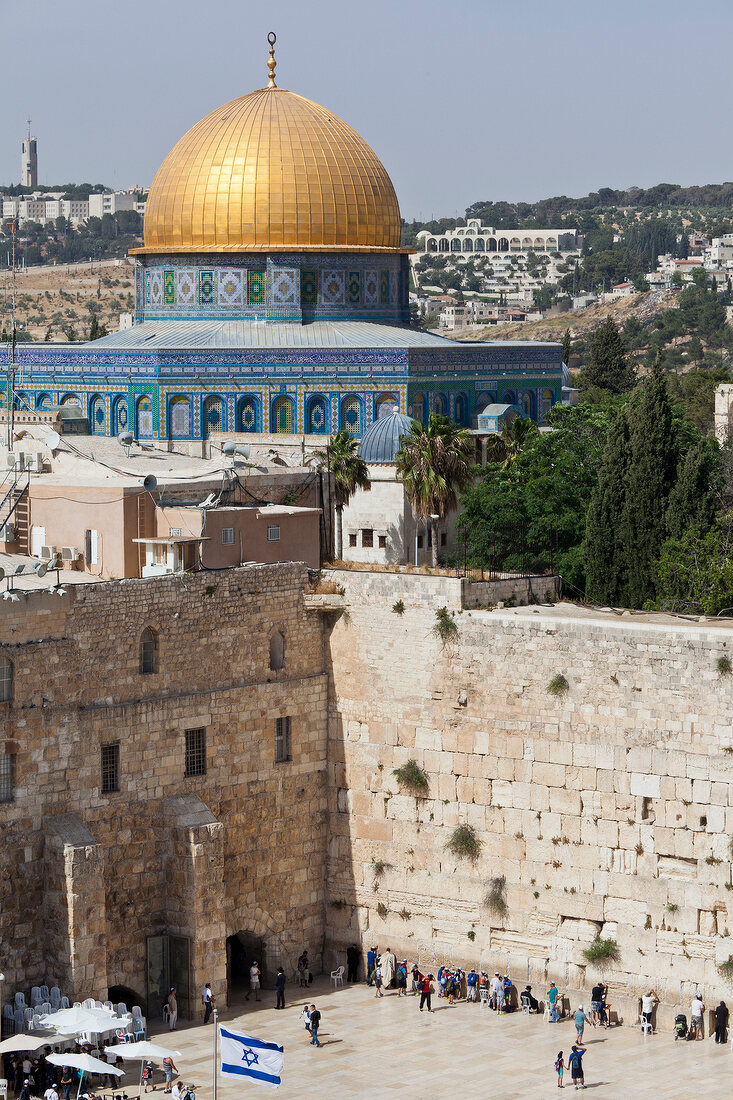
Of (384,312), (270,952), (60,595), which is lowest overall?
(270,952)

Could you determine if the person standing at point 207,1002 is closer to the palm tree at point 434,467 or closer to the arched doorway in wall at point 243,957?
the arched doorway in wall at point 243,957

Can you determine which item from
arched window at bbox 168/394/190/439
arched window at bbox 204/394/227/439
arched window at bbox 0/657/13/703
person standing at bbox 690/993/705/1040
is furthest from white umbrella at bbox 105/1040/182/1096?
arched window at bbox 168/394/190/439

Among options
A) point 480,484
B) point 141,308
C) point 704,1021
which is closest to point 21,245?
point 141,308

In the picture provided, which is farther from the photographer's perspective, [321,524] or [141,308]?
[141,308]

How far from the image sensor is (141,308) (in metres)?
43.3

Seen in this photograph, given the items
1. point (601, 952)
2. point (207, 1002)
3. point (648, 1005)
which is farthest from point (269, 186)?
point (648, 1005)

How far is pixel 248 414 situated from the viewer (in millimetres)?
39500

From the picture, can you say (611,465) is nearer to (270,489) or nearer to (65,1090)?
(270,489)

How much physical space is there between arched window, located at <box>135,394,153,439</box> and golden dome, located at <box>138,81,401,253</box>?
3543 mm

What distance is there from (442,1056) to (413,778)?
3954mm

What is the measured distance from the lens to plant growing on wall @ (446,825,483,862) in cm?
2658

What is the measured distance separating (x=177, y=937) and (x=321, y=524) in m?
8.21

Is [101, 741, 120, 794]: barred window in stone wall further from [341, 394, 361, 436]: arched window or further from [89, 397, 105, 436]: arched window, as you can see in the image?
[89, 397, 105, 436]: arched window

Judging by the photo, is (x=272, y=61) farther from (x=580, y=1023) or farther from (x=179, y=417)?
(x=580, y=1023)
